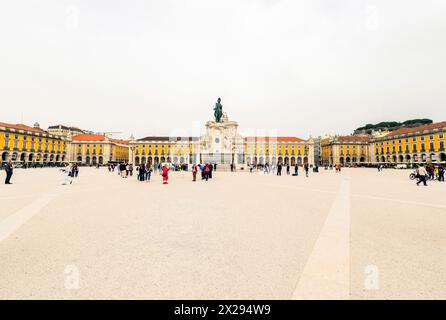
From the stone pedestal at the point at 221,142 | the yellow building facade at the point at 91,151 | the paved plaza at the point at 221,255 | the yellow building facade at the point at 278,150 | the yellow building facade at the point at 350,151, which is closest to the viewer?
the paved plaza at the point at 221,255

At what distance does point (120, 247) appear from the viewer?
3857 millimetres

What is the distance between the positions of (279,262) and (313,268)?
0.44 metres

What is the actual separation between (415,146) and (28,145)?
102842 millimetres

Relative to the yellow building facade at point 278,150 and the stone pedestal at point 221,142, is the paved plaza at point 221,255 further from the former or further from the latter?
the yellow building facade at point 278,150

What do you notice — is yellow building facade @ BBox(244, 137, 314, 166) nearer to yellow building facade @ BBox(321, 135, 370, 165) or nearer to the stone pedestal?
yellow building facade @ BBox(321, 135, 370, 165)

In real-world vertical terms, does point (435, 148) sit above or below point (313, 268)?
above

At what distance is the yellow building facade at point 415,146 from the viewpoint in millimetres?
56188

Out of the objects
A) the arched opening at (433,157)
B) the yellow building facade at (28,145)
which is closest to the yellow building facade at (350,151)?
the arched opening at (433,157)

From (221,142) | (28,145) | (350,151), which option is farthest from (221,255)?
(350,151)

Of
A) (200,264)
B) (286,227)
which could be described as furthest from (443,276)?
(200,264)

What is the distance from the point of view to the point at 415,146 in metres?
62.6

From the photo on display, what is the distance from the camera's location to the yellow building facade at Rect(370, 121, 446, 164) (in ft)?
184

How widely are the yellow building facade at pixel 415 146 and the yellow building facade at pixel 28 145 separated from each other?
3835 inches
